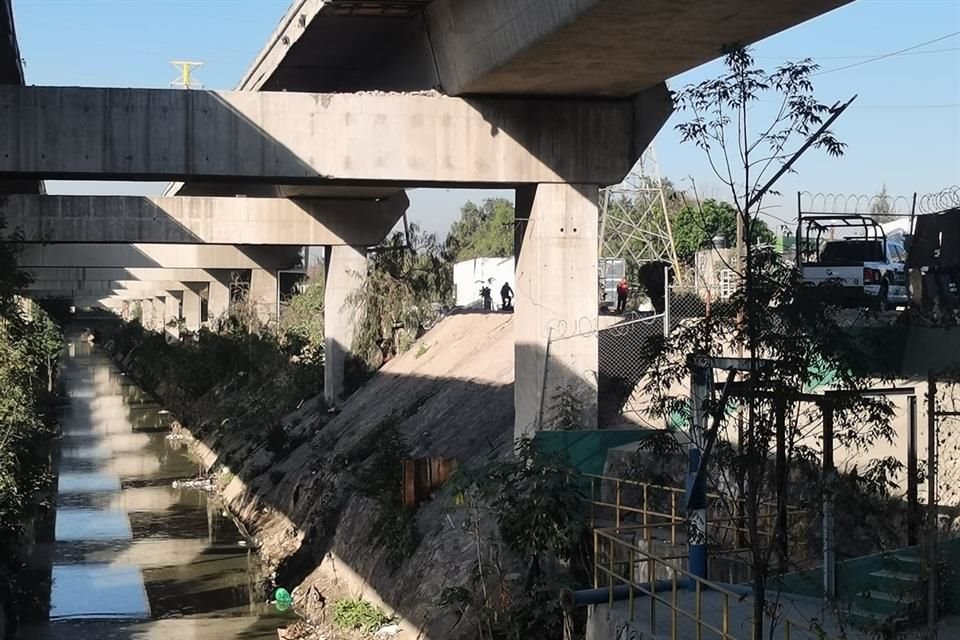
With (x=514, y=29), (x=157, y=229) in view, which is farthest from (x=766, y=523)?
(x=157, y=229)

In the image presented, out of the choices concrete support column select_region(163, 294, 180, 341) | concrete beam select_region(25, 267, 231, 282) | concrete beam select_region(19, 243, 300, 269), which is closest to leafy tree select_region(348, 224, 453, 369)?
concrete beam select_region(19, 243, 300, 269)

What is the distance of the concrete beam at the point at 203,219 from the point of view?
113 feet

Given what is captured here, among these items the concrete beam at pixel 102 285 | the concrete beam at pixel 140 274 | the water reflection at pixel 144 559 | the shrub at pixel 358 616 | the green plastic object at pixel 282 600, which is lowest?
the water reflection at pixel 144 559

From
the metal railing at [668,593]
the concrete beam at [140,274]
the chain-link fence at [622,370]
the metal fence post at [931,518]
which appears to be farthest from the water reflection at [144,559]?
the concrete beam at [140,274]

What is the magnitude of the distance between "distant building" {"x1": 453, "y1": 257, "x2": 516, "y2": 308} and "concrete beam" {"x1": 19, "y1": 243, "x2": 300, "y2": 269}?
12145mm

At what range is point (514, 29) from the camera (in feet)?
50.3

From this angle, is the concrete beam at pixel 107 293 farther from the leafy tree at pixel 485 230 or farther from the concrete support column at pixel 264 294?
the concrete support column at pixel 264 294

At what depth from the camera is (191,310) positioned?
77.4 meters

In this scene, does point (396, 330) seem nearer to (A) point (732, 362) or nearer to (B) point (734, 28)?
(B) point (734, 28)

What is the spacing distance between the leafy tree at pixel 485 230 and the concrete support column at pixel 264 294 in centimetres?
3671

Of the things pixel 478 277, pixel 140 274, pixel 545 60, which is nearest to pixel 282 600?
pixel 545 60

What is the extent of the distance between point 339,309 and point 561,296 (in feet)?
64.5

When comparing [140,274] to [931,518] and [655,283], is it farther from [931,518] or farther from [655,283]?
[931,518]

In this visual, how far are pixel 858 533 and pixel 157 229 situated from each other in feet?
82.5
